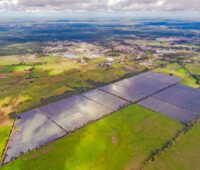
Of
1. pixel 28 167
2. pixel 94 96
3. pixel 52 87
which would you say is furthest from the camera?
pixel 52 87

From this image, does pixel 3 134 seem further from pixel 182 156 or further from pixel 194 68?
pixel 194 68

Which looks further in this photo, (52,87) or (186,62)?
(186,62)

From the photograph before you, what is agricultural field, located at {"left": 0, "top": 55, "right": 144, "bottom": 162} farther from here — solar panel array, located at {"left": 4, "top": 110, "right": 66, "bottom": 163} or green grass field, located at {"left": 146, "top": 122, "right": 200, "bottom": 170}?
green grass field, located at {"left": 146, "top": 122, "right": 200, "bottom": 170}

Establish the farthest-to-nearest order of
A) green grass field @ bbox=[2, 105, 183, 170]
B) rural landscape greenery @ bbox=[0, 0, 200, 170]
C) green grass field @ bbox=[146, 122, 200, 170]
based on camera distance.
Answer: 1. rural landscape greenery @ bbox=[0, 0, 200, 170]
2. green grass field @ bbox=[2, 105, 183, 170]
3. green grass field @ bbox=[146, 122, 200, 170]

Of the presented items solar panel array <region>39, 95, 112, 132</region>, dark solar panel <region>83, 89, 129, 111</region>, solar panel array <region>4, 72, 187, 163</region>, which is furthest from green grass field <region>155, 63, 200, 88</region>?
solar panel array <region>39, 95, 112, 132</region>

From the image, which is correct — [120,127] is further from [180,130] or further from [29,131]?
[29,131]

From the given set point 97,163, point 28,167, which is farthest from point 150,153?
point 28,167
